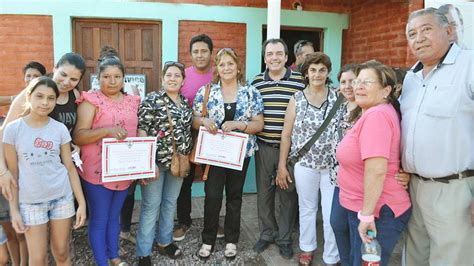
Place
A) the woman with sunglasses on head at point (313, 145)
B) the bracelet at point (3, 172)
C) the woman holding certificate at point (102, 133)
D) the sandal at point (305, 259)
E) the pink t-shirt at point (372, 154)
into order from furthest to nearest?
1. the sandal at point (305, 259)
2. the woman with sunglasses on head at point (313, 145)
3. the woman holding certificate at point (102, 133)
4. the bracelet at point (3, 172)
5. the pink t-shirt at point (372, 154)

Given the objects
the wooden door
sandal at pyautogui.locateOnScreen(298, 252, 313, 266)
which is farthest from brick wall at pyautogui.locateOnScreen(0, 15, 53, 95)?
sandal at pyautogui.locateOnScreen(298, 252, 313, 266)

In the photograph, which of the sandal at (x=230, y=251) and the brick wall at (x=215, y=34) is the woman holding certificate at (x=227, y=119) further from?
the brick wall at (x=215, y=34)

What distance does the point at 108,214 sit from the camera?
3.10 metres

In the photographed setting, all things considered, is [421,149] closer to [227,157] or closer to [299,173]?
[299,173]

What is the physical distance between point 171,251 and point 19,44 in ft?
11.0

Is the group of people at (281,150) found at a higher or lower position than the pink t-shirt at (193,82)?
lower

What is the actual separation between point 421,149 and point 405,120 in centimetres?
22

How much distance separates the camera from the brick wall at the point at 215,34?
5184mm

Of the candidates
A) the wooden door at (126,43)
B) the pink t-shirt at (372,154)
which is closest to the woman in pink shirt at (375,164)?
the pink t-shirt at (372,154)

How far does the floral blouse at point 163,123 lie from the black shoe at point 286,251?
1.38m

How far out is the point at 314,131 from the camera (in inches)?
130

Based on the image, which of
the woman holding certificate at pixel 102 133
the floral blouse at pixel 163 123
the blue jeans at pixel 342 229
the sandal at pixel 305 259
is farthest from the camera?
the sandal at pixel 305 259

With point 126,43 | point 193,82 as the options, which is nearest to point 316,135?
point 193,82

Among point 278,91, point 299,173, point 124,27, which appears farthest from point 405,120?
point 124,27
